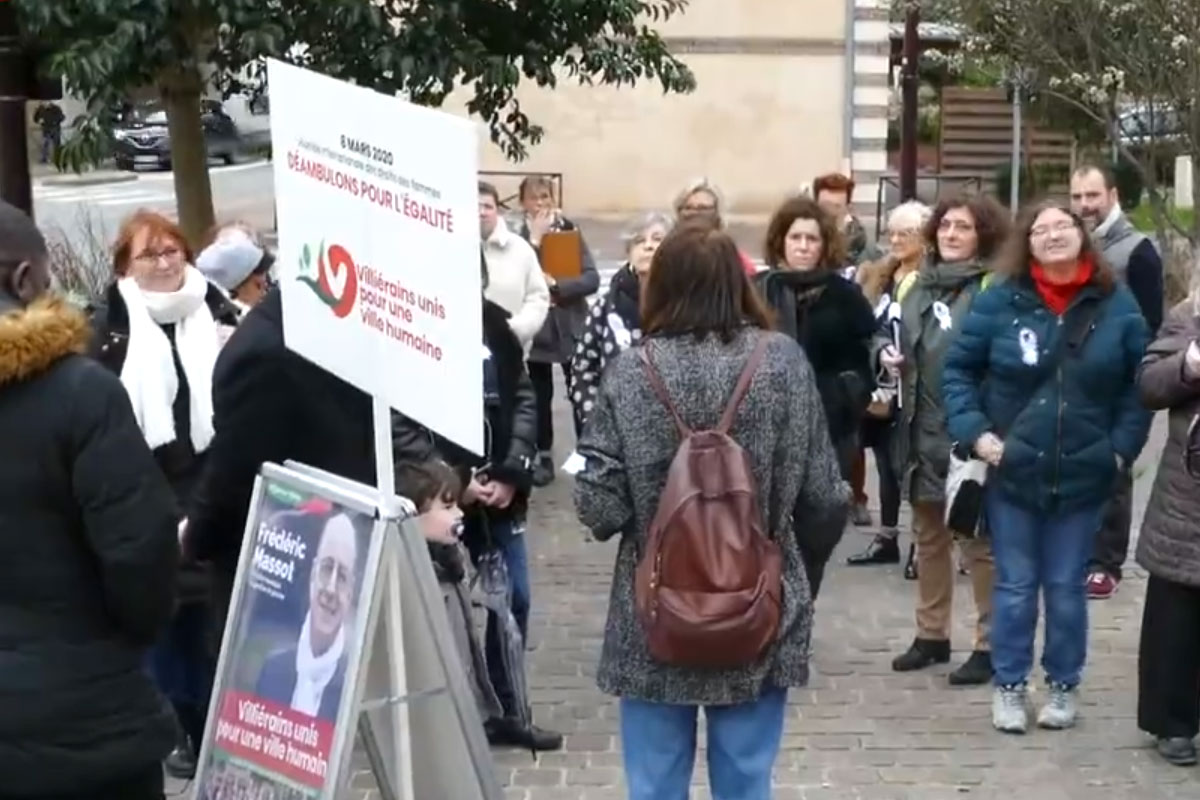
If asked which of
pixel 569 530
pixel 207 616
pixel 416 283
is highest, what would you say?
pixel 416 283

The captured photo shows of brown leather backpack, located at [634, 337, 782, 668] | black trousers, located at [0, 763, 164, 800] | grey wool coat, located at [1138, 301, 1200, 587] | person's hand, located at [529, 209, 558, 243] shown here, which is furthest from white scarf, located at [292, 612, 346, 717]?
person's hand, located at [529, 209, 558, 243]

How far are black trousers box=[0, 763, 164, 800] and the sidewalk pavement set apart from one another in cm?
205

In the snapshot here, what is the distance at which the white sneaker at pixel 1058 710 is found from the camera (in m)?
6.62

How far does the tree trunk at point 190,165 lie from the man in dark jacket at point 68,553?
6139mm

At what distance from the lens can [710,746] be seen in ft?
15.6

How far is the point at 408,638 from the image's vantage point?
14.6 ft

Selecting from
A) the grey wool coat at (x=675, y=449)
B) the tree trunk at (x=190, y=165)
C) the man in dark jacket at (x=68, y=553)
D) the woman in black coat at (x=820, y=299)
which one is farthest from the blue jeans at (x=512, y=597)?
the tree trunk at (x=190, y=165)

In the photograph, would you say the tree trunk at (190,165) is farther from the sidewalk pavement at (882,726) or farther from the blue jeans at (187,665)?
the blue jeans at (187,665)

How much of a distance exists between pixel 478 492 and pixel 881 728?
171cm

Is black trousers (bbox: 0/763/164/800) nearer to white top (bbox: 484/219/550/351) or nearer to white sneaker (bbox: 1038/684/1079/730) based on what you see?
white sneaker (bbox: 1038/684/1079/730)

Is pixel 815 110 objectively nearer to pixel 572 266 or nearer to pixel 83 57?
pixel 572 266

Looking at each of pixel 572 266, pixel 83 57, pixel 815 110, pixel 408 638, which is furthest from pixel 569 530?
pixel 815 110

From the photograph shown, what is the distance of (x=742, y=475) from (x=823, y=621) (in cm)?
378

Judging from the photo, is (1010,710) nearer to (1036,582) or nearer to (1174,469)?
(1036,582)
